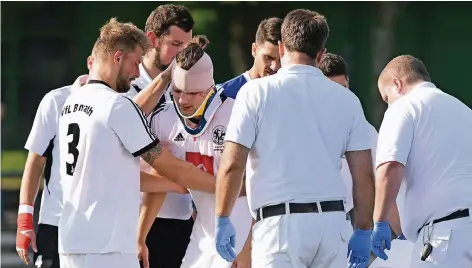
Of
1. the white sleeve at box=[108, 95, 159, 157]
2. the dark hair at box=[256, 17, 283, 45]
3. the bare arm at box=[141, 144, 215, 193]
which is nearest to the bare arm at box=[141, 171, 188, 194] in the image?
the bare arm at box=[141, 144, 215, 193]

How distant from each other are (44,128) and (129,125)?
1.78 meters

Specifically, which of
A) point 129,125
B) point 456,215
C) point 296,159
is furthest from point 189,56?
point 456,215

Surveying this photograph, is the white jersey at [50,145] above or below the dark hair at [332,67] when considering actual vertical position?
below

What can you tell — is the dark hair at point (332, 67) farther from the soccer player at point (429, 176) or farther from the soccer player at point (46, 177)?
the soccer player at point (46, 177)

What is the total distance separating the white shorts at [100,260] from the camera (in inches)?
244

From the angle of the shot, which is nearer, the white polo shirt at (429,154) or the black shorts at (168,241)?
the white polo shirt at (429,154)

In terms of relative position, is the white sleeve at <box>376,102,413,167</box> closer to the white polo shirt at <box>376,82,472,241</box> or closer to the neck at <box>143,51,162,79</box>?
the white polo shirt at <box>376,82,472,241</box>

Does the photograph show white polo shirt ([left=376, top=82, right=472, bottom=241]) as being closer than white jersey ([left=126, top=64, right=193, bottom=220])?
Yes

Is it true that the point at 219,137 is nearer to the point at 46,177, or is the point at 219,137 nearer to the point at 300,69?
the point at 300,69

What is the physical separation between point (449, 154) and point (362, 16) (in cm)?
1463

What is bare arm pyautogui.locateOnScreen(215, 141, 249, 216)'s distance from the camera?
242 inches

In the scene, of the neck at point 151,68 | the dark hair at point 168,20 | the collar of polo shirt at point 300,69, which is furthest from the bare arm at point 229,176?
the dark hair at point 168,20

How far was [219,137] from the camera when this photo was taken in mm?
6875

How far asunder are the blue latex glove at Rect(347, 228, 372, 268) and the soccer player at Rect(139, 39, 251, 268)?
2.26 ft
